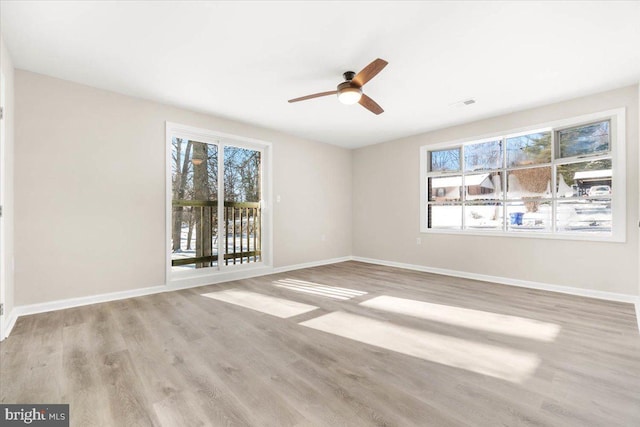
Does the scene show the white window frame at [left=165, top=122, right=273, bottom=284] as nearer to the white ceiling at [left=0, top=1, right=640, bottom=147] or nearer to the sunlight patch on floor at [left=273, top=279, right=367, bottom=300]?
the white ceiling at [left=0, top=1, right=640, bottom=147]

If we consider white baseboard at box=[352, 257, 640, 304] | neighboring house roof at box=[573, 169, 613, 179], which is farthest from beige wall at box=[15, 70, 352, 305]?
neighboring house roof at box=[573, 169, 613, 179]

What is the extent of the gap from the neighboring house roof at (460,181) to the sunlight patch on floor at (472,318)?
8.01 ft

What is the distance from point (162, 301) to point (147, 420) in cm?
222

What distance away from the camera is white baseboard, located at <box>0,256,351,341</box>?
2870mm

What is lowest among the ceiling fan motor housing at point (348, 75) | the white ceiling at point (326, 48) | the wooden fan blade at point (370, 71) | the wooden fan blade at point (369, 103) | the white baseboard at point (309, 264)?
the white baseboard at point (309, 264)

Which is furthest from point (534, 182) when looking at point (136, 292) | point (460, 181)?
point (136, 292)

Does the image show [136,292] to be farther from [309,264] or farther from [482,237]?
[482,237]

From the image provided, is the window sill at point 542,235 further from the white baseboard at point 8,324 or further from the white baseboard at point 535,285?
the white baseboard at point 8,324

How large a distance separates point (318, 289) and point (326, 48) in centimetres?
290

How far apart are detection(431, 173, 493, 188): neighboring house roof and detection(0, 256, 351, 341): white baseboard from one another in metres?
2.93

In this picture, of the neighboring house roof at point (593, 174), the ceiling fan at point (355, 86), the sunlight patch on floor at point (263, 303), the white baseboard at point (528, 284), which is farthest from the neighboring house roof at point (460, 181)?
the sunlight patch on floor at point (263, 303)

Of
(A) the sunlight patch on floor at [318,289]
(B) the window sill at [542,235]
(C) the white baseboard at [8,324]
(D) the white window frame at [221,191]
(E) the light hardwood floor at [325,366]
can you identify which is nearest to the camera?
(E) the light hardwood floor at [325,366]

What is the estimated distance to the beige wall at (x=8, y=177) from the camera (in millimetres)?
2470

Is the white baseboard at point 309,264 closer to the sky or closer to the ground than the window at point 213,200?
closer to the ground
